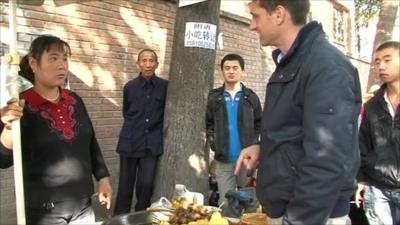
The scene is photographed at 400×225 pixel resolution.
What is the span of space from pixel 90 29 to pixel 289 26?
4.49 metres

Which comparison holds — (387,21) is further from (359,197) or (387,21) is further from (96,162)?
(96,162)

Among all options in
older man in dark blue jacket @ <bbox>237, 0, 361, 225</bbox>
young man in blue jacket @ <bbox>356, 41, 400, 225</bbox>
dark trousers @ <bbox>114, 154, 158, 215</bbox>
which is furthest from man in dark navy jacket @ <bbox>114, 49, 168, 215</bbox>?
older man in dark blue jacket @ <bbox>237, 0, 361, 225</bbox>

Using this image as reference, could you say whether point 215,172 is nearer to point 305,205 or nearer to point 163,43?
point 163,43

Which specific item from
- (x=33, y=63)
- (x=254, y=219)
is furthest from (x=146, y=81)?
(x=254, y=219)

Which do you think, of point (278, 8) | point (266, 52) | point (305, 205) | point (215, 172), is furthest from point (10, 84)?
point (266, 52)

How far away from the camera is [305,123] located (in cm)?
188

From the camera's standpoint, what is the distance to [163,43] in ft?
24.1

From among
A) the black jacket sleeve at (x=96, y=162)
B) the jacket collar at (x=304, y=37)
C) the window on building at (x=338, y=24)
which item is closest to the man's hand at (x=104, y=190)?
the black jacket sleeve at (x=96, y=162)

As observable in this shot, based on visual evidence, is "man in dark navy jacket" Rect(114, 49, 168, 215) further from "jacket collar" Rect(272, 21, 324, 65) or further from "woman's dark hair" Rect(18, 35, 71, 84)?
"jacket collar" Rect(272, 21, 324, 65)

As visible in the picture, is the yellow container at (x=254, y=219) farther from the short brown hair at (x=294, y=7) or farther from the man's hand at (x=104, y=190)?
the short brown hair at (x=294, y=7)

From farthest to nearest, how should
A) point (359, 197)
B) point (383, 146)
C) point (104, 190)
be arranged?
point (359, 197) → point (383, 146) → point (104, 190)

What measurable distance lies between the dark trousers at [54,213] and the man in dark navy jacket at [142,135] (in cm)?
176

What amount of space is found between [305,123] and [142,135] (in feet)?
9.88

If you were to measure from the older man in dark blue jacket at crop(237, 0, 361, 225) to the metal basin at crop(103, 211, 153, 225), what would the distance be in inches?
37.9
